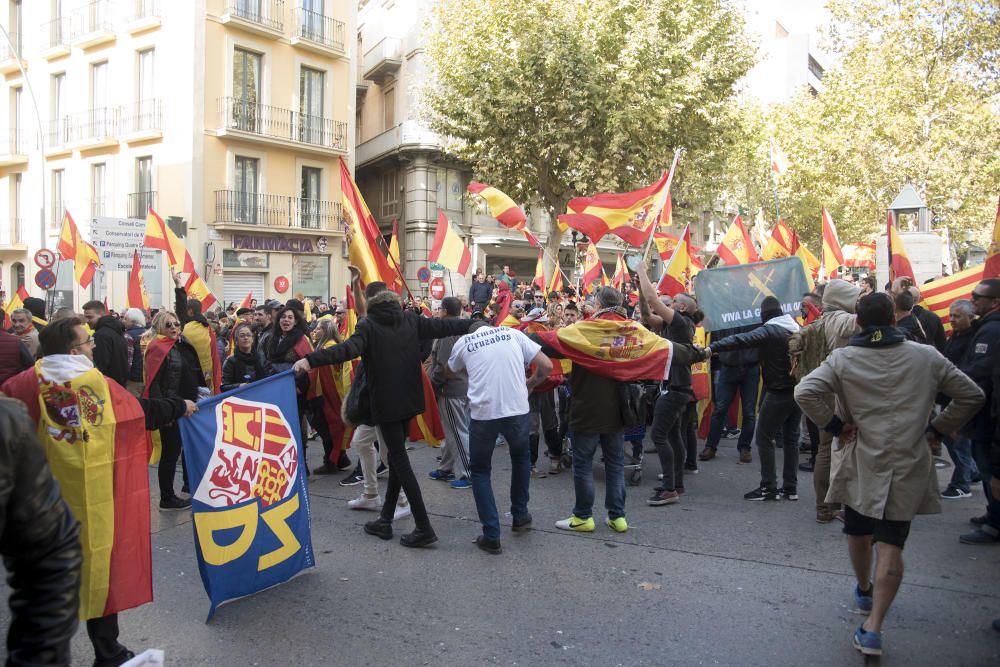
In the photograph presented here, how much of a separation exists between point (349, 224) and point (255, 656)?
4.24 m

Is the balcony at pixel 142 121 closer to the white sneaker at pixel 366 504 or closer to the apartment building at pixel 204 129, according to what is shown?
the apartment building at pixel 204 129

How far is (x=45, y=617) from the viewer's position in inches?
69.9

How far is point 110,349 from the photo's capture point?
659cm

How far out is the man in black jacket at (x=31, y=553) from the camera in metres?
1.74

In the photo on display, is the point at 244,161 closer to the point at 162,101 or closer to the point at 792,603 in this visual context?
the point at 162,101

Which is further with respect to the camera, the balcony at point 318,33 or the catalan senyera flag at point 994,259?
the balcony at point 318,33

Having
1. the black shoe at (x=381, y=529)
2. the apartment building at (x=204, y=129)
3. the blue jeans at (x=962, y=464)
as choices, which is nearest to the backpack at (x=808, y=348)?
the blue jeans at (x=962, y=464)

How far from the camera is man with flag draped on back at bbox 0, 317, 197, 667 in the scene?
11.3 ft

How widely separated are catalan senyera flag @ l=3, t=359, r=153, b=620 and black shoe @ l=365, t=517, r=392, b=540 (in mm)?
2130

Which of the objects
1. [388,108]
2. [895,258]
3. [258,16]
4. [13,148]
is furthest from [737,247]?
[13,148]

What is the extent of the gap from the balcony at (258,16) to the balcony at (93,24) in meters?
4.50

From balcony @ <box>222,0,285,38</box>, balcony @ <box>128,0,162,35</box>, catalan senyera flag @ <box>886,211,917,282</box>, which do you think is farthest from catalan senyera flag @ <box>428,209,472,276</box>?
balcony @ <box>128,0,162,35</box>

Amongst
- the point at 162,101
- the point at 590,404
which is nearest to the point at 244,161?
the point at 162,101

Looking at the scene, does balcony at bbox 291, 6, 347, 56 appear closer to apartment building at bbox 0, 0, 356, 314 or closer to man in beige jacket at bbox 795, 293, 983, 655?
apartment building at bbox 0, 0, 356, 314
